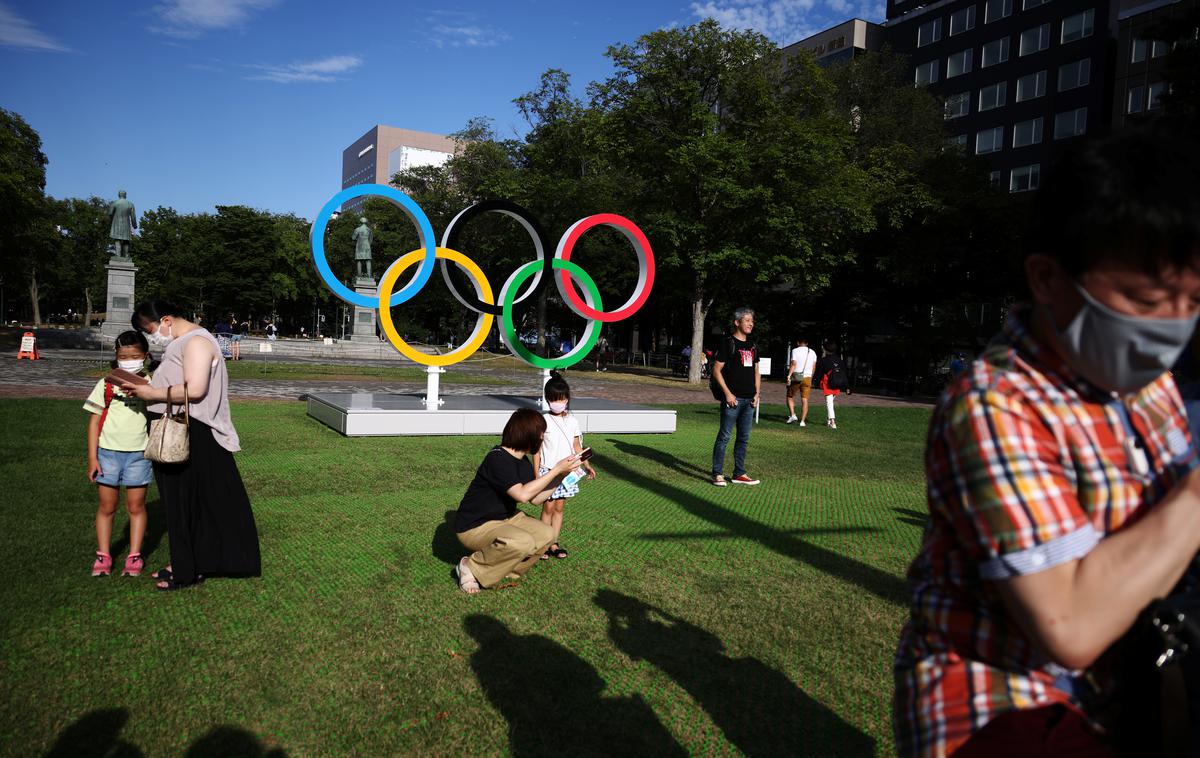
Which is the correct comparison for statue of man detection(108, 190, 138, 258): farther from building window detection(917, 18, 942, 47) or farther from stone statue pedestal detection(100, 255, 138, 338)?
building window detection(917, 18, 942, 47)

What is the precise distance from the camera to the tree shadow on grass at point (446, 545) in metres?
6.19

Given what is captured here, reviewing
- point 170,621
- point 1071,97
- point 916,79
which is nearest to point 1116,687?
point 170,621

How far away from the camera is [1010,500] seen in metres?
1.25

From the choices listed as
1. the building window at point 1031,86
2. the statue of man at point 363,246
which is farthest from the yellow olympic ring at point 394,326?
the building window at point 1031,86

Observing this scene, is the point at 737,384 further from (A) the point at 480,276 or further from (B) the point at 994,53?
(B) the point at 994,53

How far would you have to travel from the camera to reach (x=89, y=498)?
759 centimetres

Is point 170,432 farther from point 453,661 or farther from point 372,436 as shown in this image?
point 372,436

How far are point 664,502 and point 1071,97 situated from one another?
48677 mm

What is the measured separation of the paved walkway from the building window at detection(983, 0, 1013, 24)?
33360mm

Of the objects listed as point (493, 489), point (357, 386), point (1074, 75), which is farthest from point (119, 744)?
point (1074, 75)

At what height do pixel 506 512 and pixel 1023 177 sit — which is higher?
pixel 1023 177

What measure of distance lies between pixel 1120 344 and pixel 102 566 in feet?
19.8

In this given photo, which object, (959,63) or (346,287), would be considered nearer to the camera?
(346,287)

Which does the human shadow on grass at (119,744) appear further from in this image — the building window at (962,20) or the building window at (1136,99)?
the building window at (962,20)
